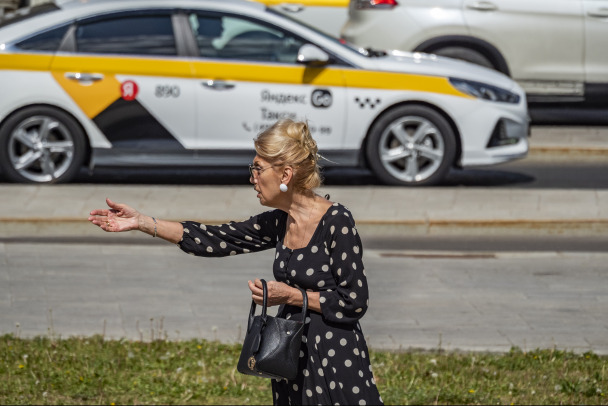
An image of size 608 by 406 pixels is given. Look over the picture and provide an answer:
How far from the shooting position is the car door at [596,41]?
45.6ft

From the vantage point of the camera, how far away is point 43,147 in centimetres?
1124

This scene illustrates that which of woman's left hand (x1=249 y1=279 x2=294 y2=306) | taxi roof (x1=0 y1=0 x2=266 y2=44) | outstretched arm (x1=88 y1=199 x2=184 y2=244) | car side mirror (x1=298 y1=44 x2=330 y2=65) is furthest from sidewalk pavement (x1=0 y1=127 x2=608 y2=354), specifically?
woman's left hand (x1=249 y1=279 x2=294 y2=306)

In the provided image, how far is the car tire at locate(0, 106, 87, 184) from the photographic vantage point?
36.5 ft

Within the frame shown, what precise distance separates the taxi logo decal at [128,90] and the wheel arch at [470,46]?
3.83 metres

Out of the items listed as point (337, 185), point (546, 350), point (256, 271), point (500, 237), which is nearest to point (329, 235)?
point (546, 350)

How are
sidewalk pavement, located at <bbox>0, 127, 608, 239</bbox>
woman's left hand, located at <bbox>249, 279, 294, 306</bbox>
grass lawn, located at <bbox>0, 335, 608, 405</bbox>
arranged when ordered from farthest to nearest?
1. sidewalk pavement, located at <bbox>0, 127, 608, 239</bbox>
2. grass lawn, located at <bbox>0, 335, 608, 405</bbox>
3. woman's left hand, located at <bbox>249, 279, 294, 306</bbox>

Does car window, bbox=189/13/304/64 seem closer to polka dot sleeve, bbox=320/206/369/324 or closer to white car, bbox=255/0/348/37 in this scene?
white car, bbox=255/0/348/37

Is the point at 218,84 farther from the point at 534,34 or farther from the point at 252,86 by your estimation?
the point at 534,34

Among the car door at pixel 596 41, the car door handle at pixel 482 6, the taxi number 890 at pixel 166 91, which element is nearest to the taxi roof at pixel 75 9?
the taxi number 890 at pixel 166 91

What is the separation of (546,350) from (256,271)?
2.81 metres

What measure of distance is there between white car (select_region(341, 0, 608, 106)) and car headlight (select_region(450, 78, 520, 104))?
82.4 inches

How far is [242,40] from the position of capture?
451 inches

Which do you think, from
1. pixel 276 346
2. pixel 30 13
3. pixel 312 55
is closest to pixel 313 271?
pixel 276 346

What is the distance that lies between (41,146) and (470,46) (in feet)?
16.8
